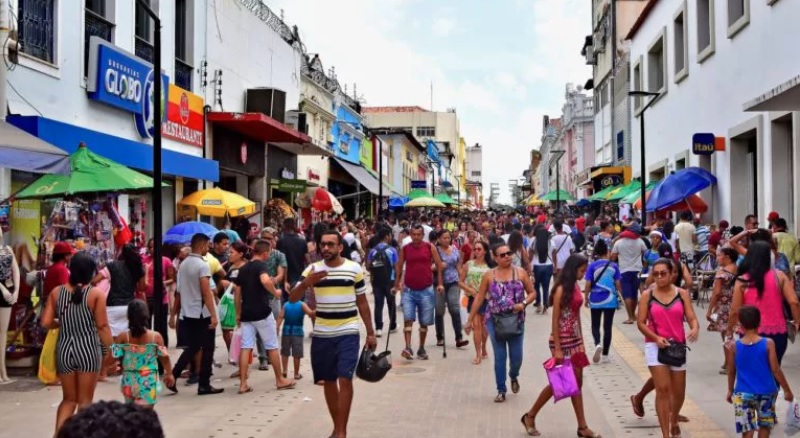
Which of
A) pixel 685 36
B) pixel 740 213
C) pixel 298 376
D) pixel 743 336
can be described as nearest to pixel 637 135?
pixel 685 36

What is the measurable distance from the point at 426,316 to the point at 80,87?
6.90m

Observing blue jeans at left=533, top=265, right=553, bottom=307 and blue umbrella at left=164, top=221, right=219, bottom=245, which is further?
blue jeans at left=533, top=265, right=553, bottom=307

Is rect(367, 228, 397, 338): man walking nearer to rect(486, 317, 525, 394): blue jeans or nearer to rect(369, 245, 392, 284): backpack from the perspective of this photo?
rect(369, 245, 392, 284): backpack

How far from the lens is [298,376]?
9812mm

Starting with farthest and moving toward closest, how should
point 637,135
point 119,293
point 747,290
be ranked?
point 637,135
point 119,293
point 747,290

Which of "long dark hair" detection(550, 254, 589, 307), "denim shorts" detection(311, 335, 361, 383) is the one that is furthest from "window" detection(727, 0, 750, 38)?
"denim shorts" detection(311, 335, 361, 383)

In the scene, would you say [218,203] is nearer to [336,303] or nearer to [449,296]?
[449,296]

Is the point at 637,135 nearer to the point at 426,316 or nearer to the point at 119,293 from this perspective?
the point at 426,316

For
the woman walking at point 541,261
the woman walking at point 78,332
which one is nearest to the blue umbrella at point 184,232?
the woman walking at point 541,261

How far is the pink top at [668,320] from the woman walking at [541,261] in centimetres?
847

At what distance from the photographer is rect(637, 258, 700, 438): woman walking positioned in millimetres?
6617

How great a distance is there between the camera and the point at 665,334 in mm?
6648

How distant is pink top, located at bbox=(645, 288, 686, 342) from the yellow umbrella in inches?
464

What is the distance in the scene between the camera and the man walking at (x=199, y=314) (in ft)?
29.4
